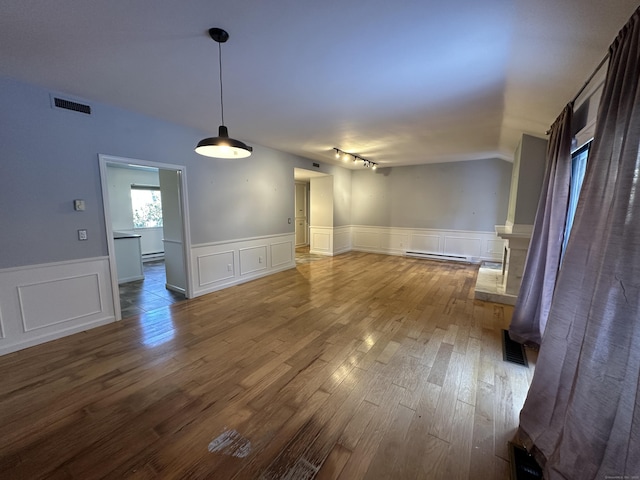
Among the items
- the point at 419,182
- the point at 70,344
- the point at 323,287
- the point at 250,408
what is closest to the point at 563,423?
the point at 250,408

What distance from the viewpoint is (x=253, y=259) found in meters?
5.09

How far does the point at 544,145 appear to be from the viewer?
11.6 feet

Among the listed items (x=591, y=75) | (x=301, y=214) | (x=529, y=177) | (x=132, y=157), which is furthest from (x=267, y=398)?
(x=301, y=214)

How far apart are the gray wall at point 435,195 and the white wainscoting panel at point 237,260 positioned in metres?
3.12

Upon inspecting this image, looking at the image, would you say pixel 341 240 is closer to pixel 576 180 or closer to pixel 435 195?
pixel 435 195

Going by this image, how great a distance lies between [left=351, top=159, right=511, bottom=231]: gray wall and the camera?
623 cm

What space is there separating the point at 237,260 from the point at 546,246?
443 cm

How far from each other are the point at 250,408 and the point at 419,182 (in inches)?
267

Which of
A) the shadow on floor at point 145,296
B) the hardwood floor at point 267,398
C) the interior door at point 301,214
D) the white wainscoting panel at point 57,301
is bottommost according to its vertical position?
the shadow on floor at point 145,296

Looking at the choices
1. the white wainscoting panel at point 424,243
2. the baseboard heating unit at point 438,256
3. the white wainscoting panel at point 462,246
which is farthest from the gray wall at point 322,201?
the white wainscoting panel at point 462,246

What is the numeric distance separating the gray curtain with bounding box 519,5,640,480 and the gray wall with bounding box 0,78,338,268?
433 centimetres

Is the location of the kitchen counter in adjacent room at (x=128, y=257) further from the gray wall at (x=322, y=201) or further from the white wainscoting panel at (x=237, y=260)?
the gray wall at (x=322, y=201)

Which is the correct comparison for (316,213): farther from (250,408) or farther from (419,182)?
(250,408)

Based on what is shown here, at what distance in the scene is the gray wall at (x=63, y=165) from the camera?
2.47 m
